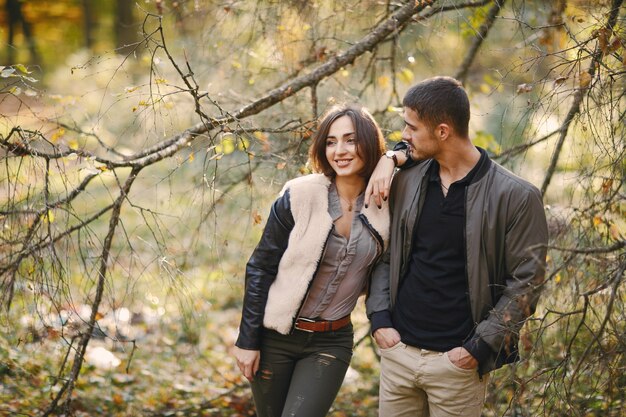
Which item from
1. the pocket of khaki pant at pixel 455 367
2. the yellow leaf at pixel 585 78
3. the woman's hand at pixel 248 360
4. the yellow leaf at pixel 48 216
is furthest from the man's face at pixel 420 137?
the yellow leaf at pixel 48 216

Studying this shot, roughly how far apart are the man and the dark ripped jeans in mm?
208

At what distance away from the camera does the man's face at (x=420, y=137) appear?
2463 mm

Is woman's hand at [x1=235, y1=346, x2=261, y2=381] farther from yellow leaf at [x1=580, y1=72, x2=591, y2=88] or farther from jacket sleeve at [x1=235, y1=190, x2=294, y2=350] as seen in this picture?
yellow leaf at [x1=580, y1=72, x2=591, y2=88]

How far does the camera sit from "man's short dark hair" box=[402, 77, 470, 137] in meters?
2.44

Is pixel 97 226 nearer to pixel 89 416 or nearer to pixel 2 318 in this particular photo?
pixel 89 416

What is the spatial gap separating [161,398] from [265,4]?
3.10m

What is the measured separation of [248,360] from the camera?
8.58 feet

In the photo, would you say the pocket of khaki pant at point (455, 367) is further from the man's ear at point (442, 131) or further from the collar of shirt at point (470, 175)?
the man's ear at point (442, 131)

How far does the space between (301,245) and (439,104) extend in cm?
77

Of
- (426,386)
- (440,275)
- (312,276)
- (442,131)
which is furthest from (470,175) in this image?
(426,386)

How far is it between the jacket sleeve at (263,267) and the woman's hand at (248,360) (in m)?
0.02

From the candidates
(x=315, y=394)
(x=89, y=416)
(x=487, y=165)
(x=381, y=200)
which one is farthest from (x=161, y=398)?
(x=487, y=165)

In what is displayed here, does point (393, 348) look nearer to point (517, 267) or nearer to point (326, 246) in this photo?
point (326, 246)

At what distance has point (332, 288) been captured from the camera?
2.63 m
